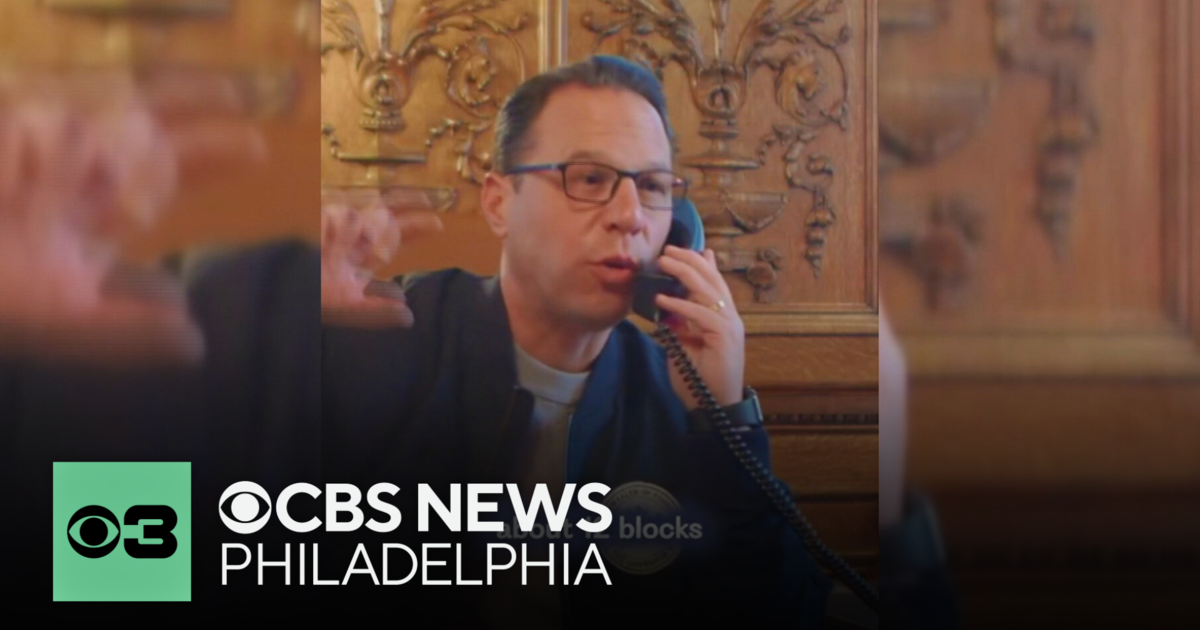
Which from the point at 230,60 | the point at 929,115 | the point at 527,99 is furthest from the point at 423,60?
the point at 929,115

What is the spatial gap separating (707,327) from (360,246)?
537 mm

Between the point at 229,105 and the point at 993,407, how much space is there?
1.18m

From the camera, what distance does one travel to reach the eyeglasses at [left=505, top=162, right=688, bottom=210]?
194 cm

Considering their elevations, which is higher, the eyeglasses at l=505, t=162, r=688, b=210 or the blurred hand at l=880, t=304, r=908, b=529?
the eyeglasses at l=505, t=162, r=688, b=210

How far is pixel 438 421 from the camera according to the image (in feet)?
6.47

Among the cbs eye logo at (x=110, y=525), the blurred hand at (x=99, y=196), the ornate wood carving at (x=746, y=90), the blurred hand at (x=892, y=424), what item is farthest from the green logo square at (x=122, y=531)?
the blurred hand at (x=892, y=424)

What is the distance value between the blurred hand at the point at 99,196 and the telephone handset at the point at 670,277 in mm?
606

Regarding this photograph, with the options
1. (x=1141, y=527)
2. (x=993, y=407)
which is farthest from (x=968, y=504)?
(x=1141, y=527)

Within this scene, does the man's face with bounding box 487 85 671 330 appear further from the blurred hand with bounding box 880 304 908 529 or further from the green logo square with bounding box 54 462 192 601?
the green logo square with bounding box 54 462 192 601

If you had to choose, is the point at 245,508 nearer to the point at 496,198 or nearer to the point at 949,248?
the point at 496,198

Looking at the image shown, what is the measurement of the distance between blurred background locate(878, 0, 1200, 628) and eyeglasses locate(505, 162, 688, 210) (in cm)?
37

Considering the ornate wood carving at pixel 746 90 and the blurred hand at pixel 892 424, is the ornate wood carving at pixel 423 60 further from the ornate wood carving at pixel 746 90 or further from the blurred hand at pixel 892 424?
the blurred hand at pixel 892 424

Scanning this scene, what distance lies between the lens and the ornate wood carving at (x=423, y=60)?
1.94 m

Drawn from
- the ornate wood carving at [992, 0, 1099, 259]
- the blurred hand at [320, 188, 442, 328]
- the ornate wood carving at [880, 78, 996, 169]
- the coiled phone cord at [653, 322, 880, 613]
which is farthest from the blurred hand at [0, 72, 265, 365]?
the ornate wood carving at [992, 0, 1099, 259]
